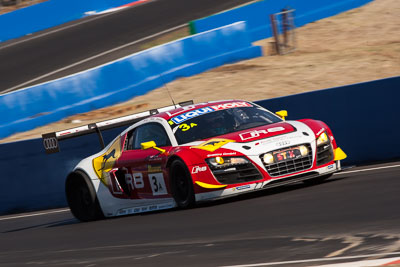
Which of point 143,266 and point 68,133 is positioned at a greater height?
point 68,133

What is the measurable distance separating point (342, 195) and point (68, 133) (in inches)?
174

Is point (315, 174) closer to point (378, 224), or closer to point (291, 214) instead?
point (291, 214)

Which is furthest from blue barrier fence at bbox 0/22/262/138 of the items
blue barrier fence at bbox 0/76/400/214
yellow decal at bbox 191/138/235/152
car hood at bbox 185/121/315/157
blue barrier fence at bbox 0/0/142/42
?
blue barrier fence at bbox 0/0/142/42

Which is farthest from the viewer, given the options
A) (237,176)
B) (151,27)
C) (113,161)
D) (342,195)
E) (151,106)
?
(151,27)

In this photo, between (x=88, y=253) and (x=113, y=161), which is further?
(x=113, y=161)

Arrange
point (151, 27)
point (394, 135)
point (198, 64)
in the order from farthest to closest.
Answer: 1. point (151, 27)
2. point (198, 64)
3. point (394, 135)

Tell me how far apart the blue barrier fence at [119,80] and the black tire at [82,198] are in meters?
8.07

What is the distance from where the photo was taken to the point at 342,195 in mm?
8609

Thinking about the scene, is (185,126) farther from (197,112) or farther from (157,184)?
(157,184)

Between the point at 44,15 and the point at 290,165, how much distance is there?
77.7ft

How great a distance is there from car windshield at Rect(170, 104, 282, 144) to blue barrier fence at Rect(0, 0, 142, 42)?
2074cm

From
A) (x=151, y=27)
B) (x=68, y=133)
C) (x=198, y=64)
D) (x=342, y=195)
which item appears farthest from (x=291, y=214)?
(x=151, y=27)

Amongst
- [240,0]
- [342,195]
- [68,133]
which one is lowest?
[342,195]

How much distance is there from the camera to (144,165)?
33.7ft
